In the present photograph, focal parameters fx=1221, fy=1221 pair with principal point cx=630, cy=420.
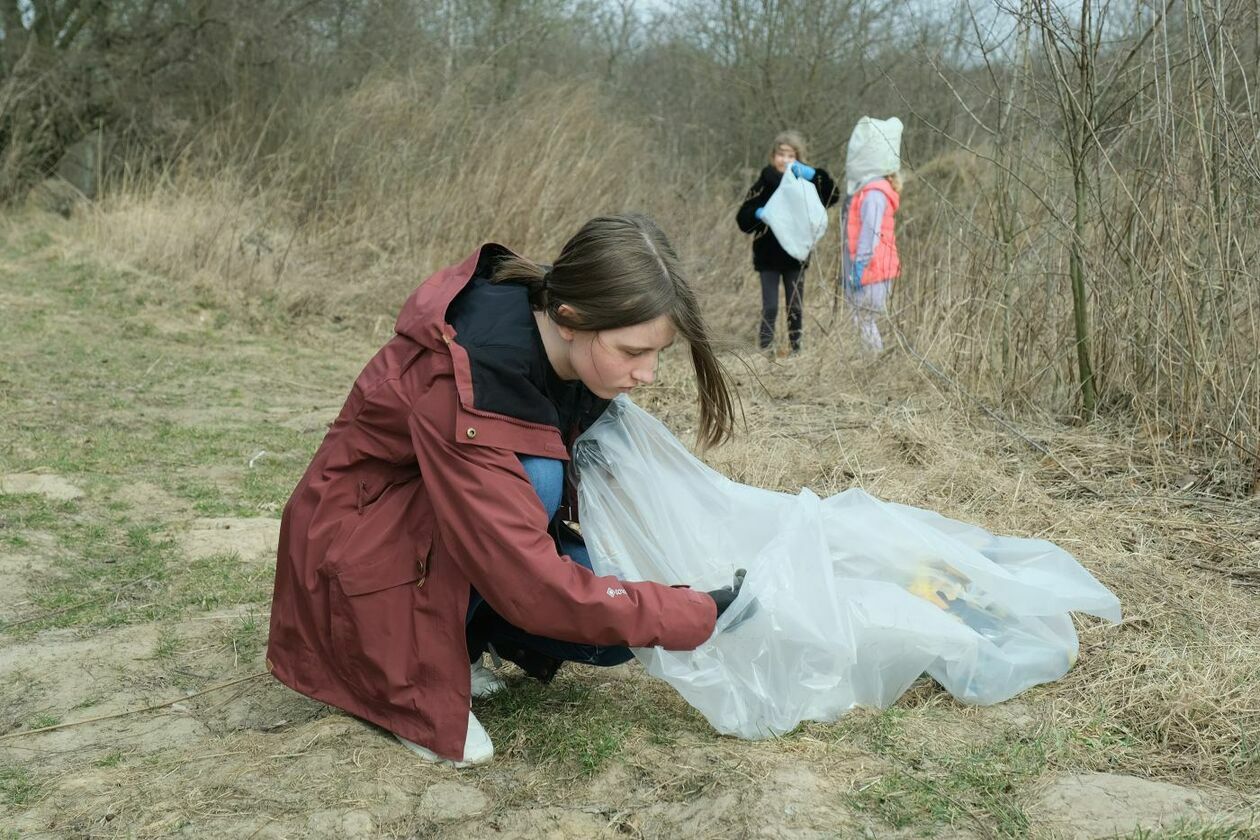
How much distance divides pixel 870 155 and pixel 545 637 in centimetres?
537

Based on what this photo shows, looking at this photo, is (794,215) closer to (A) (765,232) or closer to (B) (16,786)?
(A) (765,232)

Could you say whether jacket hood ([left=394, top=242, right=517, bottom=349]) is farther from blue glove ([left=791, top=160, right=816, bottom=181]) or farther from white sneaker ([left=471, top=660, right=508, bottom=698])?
blue glove ([left=791, top=160, right=816, bottom=181])

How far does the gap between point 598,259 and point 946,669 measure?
112cm

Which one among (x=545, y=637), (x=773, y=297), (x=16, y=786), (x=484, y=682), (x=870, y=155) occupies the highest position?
(x=870, y=155)

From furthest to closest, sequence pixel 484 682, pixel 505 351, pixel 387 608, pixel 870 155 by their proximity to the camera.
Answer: pixel 870 155 < pixel 484 682 < pixel 387 608 < pixel 505 351

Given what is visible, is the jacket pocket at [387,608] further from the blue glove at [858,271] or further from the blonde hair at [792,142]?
the blonde hair at [792,142]

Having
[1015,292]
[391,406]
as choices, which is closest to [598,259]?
[391,406]

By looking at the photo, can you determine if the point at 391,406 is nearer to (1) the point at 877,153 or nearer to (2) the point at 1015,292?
(2) the point at 1015,292

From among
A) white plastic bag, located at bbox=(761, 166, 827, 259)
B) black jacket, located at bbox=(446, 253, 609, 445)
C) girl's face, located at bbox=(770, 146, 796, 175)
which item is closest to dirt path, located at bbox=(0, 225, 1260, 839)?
black jacket, located at bbox=(446, 253, 609, 445)

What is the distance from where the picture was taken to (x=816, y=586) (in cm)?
239

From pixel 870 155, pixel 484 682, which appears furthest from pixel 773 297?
pixel 484 682

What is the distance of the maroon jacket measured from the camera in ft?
6.71

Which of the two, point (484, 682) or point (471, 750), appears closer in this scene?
point (471, 750)

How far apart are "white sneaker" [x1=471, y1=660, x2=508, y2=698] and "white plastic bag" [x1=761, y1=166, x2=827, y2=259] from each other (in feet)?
17.4
